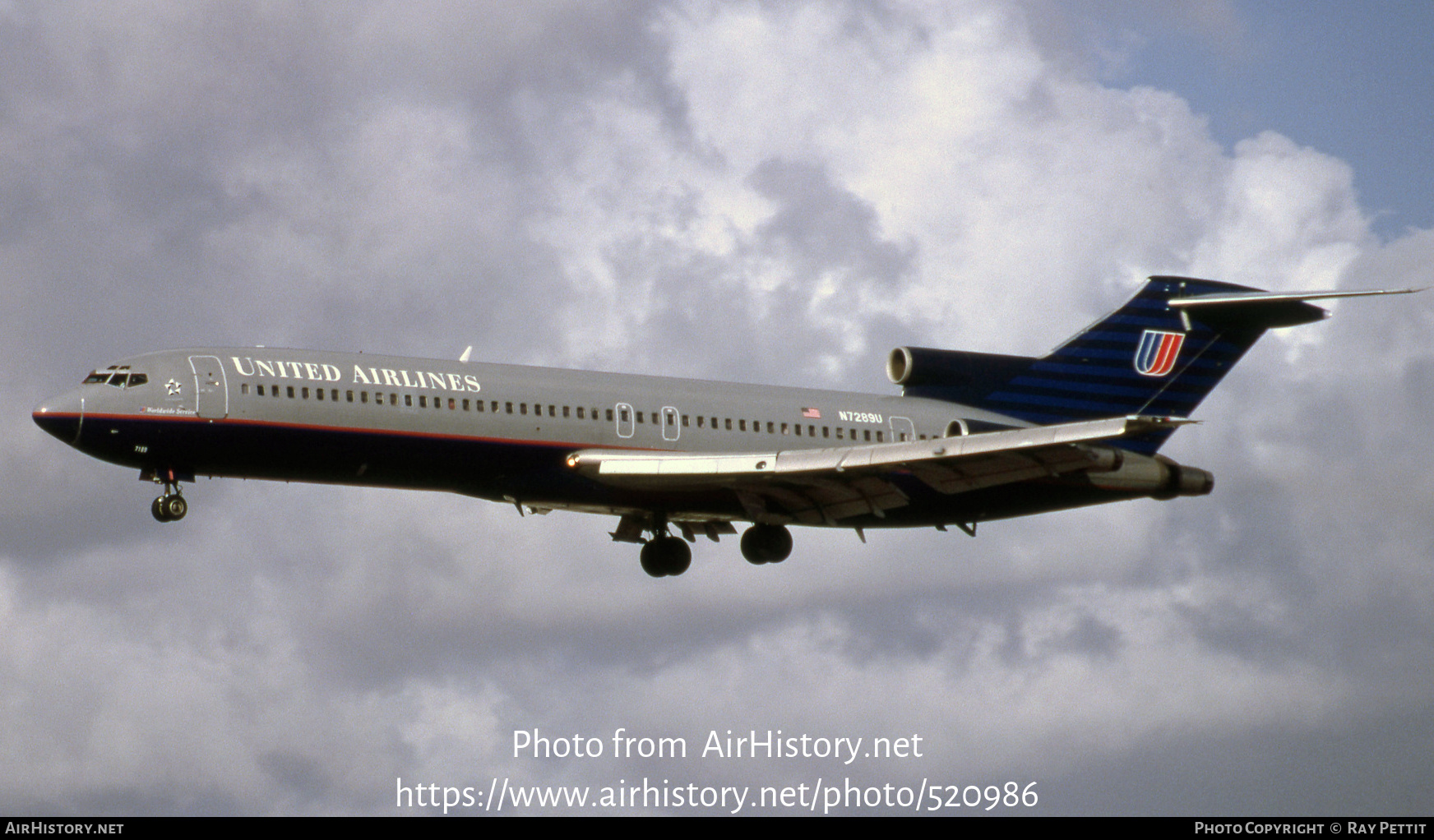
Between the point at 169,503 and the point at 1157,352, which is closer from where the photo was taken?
the point at 169,503

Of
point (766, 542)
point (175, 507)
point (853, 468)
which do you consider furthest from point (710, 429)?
point (175, 507)

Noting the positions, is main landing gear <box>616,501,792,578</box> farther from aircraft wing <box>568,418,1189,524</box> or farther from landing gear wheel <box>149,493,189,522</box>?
landing gear wheel <box>149,493,189,522</box>

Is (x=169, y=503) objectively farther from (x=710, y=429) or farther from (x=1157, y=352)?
(x=1157, y=352)

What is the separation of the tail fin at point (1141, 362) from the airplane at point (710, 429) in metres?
0.05

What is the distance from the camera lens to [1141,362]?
47156 mm

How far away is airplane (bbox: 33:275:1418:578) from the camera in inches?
1438

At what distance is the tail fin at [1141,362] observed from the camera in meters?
46.1

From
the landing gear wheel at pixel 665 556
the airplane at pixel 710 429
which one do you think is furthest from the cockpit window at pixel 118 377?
the landing gear wheel at pixel 665 556

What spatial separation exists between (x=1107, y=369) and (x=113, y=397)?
2388 cm

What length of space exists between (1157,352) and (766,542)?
37.6 feet

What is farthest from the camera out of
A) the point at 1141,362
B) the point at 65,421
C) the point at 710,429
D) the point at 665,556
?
the point at 1141,362

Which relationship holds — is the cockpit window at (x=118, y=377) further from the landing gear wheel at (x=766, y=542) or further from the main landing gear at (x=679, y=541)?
the landing gear wheel at (x=766, y=542)

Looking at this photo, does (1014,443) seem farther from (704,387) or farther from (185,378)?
(185,378)

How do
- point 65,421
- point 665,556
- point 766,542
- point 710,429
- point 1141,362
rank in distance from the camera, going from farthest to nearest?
1. point 1141,362
2. point 665,556
3. point 766,542
4. point 710,429
5. point 65,421
